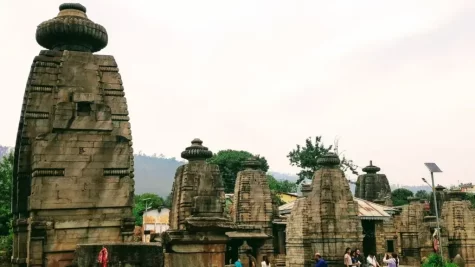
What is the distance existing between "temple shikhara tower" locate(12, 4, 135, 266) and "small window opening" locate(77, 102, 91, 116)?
0.07 ft

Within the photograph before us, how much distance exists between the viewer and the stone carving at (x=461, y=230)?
28.1m

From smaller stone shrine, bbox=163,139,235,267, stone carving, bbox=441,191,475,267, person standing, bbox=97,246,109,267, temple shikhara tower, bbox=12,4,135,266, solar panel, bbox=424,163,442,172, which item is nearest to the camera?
person standing, bbox=97,246,109,267

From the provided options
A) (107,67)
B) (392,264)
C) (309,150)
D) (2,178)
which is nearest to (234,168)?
(309,150)

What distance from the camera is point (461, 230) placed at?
28.2 m

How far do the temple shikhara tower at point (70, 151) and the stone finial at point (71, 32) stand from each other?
0.07ft

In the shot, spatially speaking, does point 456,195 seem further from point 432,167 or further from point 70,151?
point 70,151

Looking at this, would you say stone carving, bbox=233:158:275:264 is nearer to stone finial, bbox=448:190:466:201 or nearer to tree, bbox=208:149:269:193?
stone finial, bbox=448:190:466:201

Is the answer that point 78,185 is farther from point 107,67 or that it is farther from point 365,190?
point 365,190

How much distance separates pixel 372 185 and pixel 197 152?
18769 mm

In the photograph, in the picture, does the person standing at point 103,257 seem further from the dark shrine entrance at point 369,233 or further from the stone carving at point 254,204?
the dark shrine entrance at point 369,233

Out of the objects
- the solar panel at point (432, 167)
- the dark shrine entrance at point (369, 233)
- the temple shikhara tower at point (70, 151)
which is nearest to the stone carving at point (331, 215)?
the solar panel at point (432, 167)

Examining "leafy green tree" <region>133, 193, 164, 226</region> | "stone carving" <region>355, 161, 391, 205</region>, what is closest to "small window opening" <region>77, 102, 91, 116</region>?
"stone carving" <region>355, 161, 391, 205</region>

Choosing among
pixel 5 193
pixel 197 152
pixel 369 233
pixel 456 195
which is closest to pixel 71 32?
pixel 197 152

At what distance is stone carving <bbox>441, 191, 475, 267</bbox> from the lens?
2806 centimetres
